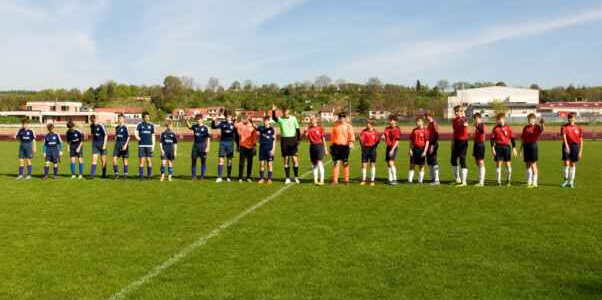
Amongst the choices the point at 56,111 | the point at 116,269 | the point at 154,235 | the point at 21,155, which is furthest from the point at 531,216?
the point at 56,111

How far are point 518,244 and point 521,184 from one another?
783 cm

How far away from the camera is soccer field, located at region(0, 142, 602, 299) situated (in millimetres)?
5797

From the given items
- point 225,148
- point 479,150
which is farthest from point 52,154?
point 479,150

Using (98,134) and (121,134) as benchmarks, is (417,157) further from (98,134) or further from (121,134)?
(98,134)

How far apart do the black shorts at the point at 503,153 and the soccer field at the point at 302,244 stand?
1457 millimetres

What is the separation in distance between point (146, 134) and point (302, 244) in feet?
30.9

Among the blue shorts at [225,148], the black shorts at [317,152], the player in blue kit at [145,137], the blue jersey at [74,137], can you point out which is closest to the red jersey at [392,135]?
the black shorts at [317,152]

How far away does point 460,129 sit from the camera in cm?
1446

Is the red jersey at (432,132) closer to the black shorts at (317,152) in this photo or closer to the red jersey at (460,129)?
the red jersey at (460,129)

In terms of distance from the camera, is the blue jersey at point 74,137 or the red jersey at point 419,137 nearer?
the red jersey at point 419,137

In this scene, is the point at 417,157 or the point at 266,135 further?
the point at 266,135

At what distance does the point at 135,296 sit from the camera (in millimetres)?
5547

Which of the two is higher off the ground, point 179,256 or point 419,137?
point 419,137

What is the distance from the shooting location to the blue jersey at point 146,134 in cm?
1561
